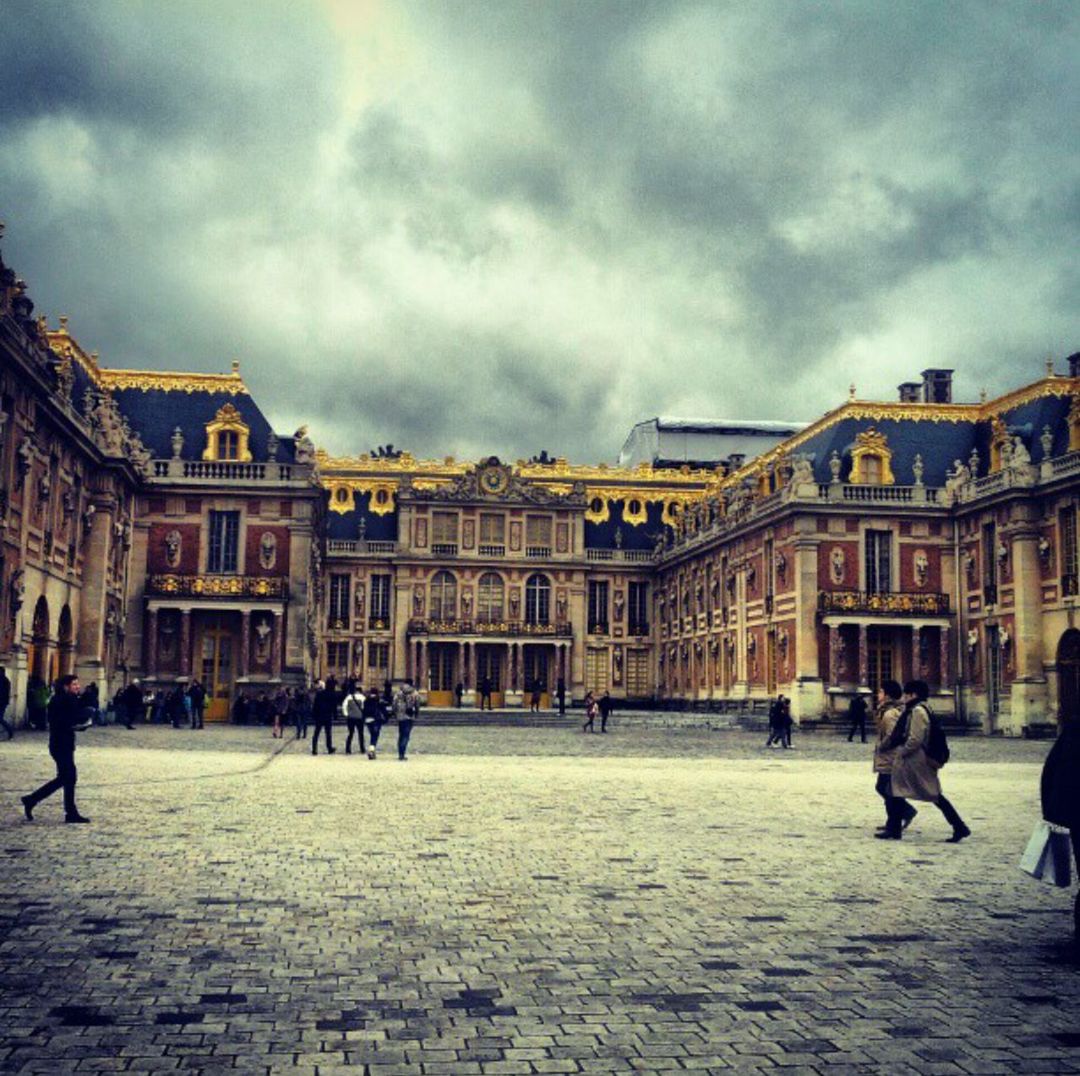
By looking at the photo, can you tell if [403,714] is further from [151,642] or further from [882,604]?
Answer: [882,604]

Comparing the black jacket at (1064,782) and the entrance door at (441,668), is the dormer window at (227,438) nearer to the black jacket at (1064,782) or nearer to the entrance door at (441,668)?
the entrance door at (441,668)

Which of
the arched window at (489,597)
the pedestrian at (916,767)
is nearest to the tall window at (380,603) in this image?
the arched window at (489,597)

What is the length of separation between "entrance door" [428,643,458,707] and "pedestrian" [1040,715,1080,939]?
58.6 metres

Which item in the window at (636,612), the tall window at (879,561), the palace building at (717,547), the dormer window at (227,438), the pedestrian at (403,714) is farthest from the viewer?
the window at (636,612)

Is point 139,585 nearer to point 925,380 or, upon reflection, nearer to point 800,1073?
point 925,380

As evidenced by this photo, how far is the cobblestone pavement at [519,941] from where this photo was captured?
530 cm

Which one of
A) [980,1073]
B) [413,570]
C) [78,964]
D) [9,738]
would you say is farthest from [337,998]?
[413,570]

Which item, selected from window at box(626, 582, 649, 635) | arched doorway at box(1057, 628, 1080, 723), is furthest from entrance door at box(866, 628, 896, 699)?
window at box(626, 582, 649, 635)

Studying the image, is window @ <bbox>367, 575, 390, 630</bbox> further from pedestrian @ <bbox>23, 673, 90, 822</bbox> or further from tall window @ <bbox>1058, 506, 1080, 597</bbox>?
pedestrian @ <bbox>23, 673, 90, 822</bbox>

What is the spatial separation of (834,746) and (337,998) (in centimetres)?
3008

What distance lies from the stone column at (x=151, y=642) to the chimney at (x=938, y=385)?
32.5 meters

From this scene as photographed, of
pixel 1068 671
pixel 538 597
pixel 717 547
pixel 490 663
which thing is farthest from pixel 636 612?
pixel 1068 671

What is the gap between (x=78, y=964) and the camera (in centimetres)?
657

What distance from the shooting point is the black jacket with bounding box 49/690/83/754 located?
40.0 feet
